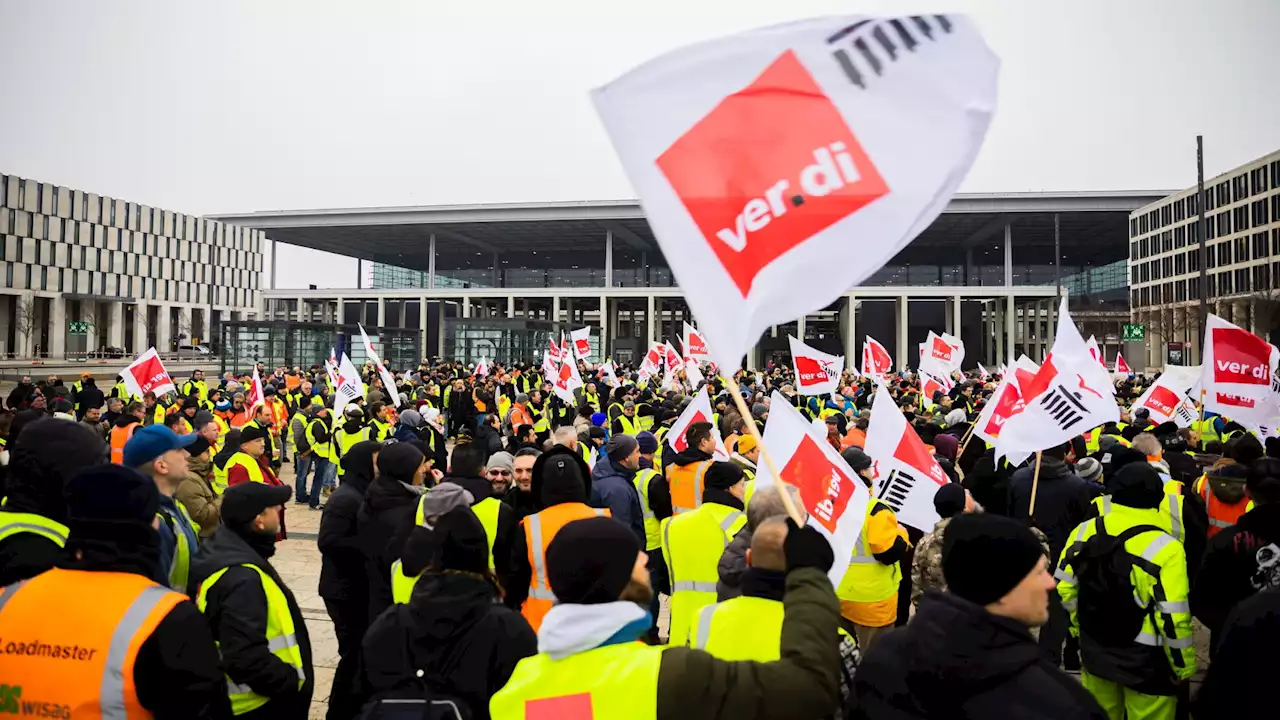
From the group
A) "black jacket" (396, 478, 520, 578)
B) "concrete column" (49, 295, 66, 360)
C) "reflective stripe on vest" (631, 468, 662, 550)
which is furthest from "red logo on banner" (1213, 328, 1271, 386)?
"concrete column" (49, 295, 66, 360)

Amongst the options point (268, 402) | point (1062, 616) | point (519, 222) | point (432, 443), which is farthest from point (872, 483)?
point (519, 222)

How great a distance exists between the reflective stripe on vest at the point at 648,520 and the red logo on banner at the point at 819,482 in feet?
8.23

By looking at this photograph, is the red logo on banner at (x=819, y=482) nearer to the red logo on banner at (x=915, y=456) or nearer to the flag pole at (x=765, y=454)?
the flag pole at (x=765, y=454)

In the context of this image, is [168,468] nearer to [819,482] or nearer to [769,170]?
[819,482]

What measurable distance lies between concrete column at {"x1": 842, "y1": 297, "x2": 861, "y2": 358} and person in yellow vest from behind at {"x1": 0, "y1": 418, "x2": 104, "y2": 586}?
4697cm

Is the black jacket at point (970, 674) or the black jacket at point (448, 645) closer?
the black jacket at point (970, 674)

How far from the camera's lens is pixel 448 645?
2631mm

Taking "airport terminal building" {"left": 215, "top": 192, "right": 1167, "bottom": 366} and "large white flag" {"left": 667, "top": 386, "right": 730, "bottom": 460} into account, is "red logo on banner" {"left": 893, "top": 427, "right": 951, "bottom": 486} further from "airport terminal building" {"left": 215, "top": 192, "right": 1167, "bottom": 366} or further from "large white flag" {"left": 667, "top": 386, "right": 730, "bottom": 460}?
"airport terminal building" {"left": 215, "top": 192, "right": 1167, "bottom": 366}

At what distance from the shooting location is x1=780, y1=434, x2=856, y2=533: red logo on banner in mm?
3518

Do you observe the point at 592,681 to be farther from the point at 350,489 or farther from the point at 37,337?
the point at 37,337

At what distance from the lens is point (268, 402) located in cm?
1360

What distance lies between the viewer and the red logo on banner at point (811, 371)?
13961 millimetres

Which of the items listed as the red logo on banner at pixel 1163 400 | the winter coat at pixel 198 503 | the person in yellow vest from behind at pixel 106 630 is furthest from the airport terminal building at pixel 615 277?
the person in yellow vest from behind at pixel 106 630

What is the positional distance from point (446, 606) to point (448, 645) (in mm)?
118
